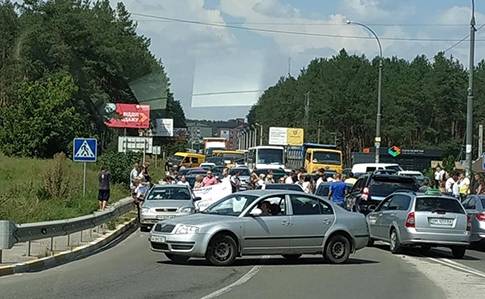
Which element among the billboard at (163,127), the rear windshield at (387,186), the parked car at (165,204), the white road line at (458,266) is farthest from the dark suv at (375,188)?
the billboard at (163,127)

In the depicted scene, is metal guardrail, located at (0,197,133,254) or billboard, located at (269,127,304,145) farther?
billboard, located at (269,127,304,145)

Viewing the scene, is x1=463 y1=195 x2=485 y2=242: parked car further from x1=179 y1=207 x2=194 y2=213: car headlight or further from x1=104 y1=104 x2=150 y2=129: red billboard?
x1=104 y1=104 x2=150 y2=129: red billboard

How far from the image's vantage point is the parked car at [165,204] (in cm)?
2655

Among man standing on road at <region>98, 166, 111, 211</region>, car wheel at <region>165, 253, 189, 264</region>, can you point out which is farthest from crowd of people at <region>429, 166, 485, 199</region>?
car wheel at <region>165, 253, 189, 264</region>

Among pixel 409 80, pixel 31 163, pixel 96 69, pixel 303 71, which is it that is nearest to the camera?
pixel 31 163

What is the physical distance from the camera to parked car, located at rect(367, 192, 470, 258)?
807 inches

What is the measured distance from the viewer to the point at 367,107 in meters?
106

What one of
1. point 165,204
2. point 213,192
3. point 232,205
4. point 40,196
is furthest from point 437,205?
point 40,196

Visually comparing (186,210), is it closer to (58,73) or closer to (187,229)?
(187,229)

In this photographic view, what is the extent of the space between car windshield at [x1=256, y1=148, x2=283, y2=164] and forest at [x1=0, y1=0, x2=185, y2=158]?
506 inches

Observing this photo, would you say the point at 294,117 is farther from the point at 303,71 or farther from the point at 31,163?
the point at 31,163

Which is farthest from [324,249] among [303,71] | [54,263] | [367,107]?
[303,71]

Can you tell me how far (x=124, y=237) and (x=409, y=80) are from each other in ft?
309

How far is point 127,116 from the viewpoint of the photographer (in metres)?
76.0
